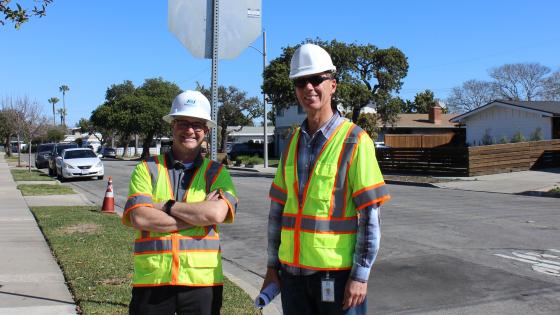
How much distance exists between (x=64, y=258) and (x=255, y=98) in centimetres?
5992

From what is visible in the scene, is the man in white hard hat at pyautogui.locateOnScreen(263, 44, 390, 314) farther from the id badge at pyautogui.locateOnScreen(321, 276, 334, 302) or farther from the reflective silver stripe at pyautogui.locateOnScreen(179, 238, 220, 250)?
the reflective silver stripe at pyautogui.locateOnScreen(179, 238, 220, 250)

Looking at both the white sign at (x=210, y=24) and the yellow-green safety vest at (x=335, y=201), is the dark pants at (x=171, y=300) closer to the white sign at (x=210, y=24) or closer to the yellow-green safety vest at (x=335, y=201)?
the yellow-green safety vest at (x=335, y=201)

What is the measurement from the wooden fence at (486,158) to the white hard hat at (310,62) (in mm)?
22684

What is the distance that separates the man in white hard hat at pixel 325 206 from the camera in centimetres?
271

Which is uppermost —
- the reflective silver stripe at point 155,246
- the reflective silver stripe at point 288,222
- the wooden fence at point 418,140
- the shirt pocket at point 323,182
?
the wooden fence at point 418,140

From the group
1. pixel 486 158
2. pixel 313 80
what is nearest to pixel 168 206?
pixel 313 80

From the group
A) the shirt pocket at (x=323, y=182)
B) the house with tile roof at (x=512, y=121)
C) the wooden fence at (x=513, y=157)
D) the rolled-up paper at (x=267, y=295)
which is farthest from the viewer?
the house with tile roof at (x=512, y=121)

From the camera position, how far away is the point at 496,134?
1321 inches

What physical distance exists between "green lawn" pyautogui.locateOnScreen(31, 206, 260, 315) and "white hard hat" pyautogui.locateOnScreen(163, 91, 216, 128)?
244 centimetres

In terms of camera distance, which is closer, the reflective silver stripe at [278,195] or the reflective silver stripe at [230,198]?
the reflective silver stripe at [278,195]

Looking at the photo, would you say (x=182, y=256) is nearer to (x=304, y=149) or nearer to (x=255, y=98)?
(x=304, y=149)

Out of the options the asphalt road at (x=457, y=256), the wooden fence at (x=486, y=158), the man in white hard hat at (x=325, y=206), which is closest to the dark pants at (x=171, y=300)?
the man in white hard hat at (x=325, y=206)

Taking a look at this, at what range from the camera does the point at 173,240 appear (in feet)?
10.0

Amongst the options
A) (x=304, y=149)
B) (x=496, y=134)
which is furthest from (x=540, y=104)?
(x=304, y=149)
